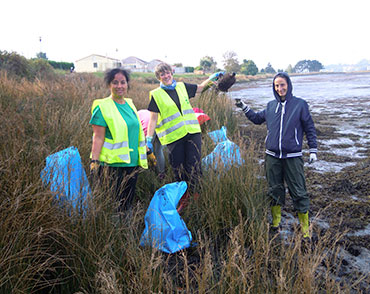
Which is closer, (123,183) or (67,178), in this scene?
(67,178)

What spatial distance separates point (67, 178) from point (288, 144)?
2292 mm

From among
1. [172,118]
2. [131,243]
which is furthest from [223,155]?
[131,243]

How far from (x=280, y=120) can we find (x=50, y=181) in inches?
96.3

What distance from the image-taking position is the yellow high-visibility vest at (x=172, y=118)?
3.96m

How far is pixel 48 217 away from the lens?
7.44ft

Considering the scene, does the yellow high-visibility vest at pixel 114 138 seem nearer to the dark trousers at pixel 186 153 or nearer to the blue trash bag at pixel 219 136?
the dark trousers at pixel 186 153

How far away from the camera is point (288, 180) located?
3.51 m

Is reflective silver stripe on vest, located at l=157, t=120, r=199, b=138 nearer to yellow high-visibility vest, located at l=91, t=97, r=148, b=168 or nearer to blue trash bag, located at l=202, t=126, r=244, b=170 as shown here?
blue trash bag, located at l=202, t=126, r=244, b=170

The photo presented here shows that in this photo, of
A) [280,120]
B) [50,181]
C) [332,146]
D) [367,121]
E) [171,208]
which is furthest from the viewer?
[367,121]

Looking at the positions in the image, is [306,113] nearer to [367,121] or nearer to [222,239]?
[222,239]

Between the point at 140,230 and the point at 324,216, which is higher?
the point at 140,230

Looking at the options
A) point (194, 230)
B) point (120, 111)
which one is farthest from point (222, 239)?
point (120, 111)

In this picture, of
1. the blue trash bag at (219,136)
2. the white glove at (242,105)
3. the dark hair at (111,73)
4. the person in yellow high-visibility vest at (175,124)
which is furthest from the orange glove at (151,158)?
the blue trash bag at (219,136)

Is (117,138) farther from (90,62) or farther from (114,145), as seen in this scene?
(90,62)
